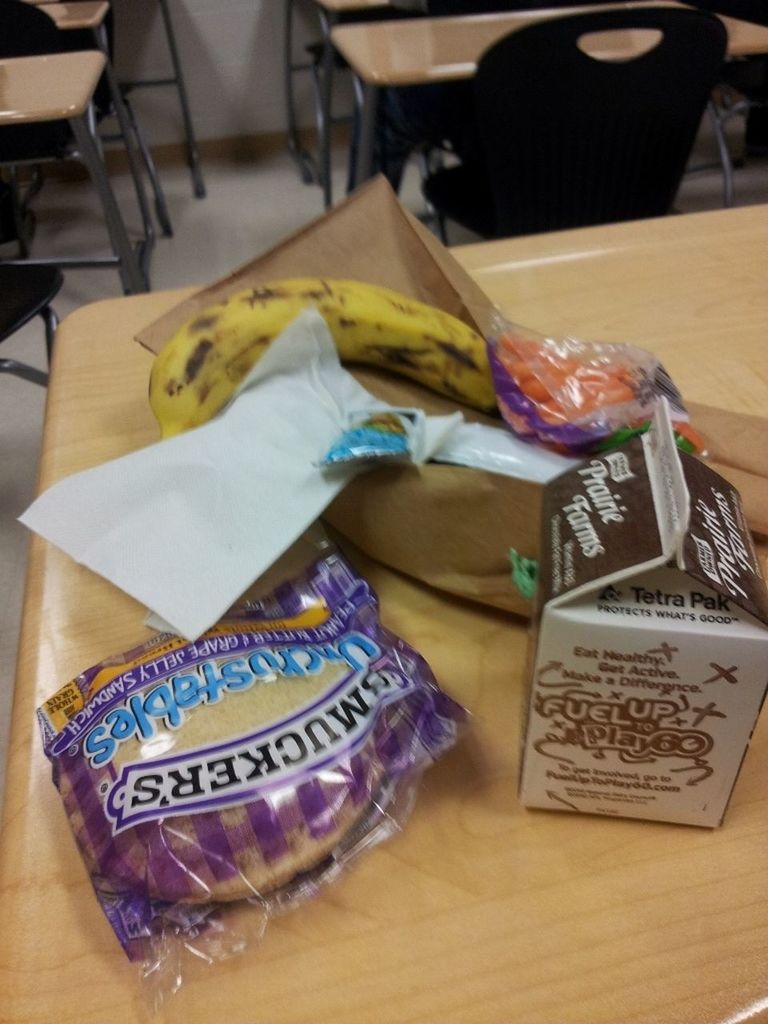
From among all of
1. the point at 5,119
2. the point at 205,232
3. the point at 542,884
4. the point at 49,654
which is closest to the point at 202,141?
the point at 205,232

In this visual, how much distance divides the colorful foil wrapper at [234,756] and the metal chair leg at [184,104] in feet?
8.69

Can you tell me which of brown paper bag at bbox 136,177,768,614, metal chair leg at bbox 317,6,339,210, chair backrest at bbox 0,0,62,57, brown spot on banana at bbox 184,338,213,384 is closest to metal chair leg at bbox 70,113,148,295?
chair backrest at bbox 0,0,62,57

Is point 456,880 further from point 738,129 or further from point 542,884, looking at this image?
point 738,129

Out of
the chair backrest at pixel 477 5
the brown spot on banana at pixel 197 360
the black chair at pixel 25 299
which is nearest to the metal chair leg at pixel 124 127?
the black chair at pixel 25 299

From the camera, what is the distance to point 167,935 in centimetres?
29

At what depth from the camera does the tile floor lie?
5.55 feet

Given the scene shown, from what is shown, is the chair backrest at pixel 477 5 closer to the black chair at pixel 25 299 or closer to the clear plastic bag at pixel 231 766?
the black chair at pixel 25 299

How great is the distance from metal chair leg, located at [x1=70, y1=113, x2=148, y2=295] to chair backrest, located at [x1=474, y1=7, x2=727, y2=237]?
78cm

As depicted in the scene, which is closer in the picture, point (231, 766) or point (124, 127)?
point (231, 766)

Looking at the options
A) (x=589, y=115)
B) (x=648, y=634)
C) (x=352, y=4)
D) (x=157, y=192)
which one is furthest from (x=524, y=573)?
(x=157, y=192)

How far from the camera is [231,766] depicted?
1.00ft

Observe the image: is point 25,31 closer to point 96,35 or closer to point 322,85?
point 96,35

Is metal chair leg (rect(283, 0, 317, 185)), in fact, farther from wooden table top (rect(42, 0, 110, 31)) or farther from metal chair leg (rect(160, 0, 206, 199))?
wooden table top (rect(42, 0, 110, 31))

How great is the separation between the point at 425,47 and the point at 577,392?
1121 millimetres
